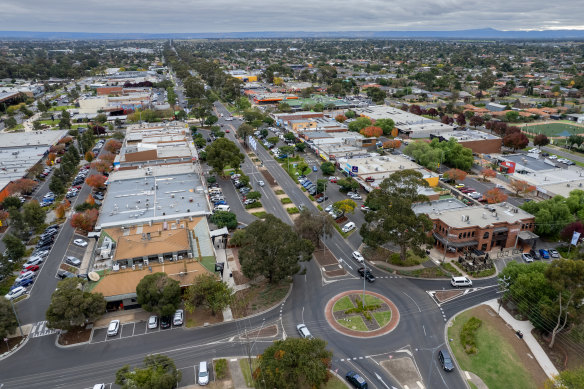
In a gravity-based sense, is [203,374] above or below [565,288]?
below

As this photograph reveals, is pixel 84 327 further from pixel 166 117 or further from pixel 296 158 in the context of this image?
pixel 166 117

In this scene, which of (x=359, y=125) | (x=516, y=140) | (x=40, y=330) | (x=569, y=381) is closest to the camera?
→ (x=569, y=381)

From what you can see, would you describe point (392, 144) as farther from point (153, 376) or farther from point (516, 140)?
point (153, 376)

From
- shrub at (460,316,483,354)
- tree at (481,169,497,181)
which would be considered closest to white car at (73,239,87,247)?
shrub at (460,316,483,354)

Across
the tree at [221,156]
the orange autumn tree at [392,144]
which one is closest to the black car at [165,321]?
the tree at [221,156]

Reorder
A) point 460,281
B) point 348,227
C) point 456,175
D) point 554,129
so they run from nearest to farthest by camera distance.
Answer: point 460,281
point 348,227
point 456,175
point 554,129

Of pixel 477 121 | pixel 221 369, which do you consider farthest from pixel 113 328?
pixel 477 121
